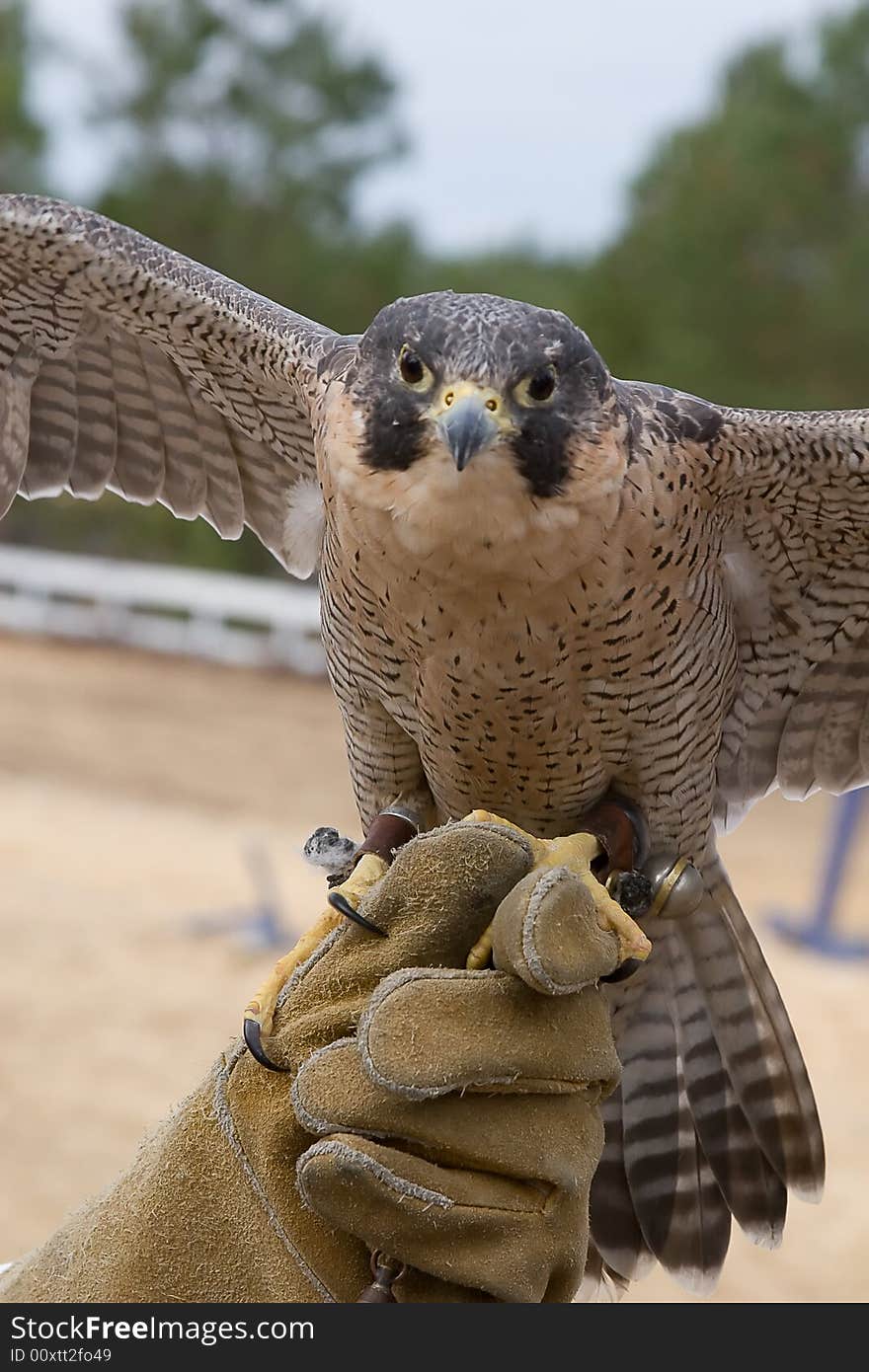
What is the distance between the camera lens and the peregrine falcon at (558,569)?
2.15 m

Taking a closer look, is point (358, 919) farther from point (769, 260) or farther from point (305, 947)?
point (769, 260)

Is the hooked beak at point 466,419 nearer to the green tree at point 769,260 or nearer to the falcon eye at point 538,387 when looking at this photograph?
the falcon eye at point 538,387

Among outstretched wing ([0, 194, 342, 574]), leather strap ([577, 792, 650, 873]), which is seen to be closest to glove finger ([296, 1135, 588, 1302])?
leather strap ([577, 792, 650, 873])

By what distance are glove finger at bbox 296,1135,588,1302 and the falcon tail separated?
89cm

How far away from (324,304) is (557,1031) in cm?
1643

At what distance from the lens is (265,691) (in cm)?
1577

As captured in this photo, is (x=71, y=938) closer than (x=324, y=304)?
Yes

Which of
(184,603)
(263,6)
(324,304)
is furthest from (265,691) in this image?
(263,6)

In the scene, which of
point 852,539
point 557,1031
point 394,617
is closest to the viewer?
point 557,1031

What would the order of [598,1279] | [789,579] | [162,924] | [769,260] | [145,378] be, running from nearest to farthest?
1. [789,579]
2. [598,1279]
3. [145,378]
4. [162,924]
5. [769,260]

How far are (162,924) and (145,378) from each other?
4790 mm

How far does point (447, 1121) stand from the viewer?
2.01 metres

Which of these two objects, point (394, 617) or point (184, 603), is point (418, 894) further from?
point (184, 603)

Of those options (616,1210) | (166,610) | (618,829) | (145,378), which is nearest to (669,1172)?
(616,1210)
